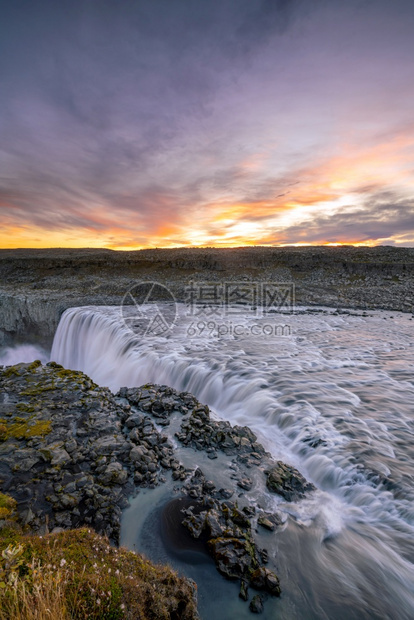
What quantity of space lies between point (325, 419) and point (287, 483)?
3635mm

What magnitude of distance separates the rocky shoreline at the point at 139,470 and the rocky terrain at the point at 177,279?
25.0m

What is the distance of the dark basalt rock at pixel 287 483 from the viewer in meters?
6.71

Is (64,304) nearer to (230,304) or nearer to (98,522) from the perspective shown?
(230,304)

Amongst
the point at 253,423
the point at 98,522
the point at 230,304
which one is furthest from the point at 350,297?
the point at 98,522

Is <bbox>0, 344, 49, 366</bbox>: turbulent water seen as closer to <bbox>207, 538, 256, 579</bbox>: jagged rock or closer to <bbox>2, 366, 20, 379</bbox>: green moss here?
<bbox>2, 366, 20, 379</bbox>: green moss

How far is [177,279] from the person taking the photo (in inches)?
1956

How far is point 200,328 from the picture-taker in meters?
23.7

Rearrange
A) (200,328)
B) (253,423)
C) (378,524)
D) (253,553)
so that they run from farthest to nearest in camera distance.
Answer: (200,328)
(253,423)
(378,524)
(253,553)

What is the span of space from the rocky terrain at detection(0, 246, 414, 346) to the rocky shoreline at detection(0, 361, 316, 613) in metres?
25.0

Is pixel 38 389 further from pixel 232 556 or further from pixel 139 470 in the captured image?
pixel 232 556

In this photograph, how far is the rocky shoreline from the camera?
5.52 meters

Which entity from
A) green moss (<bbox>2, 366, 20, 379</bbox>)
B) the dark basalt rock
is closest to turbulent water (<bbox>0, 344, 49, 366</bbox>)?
green moss (<bbox>2, 366, 20, 379</bbox>)

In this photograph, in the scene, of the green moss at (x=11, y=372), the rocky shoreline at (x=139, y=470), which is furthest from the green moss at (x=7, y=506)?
the green moss at (x=11, y=372)

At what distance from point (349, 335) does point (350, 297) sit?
18.7m
